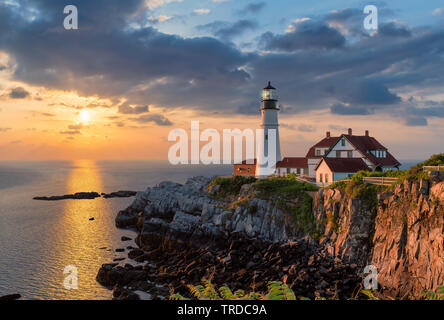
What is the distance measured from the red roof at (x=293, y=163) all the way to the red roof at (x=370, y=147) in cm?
1042

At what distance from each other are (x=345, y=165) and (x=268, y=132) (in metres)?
15.5

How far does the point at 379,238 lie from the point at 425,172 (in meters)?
5.77

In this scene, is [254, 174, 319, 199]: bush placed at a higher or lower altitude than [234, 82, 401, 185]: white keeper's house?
lower

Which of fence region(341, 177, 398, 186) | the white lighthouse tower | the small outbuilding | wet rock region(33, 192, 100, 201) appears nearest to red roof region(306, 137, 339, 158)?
the white lighthouse tower

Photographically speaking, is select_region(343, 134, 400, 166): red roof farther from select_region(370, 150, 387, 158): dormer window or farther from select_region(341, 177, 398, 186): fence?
select_region(341, 177, 398, 186): fence

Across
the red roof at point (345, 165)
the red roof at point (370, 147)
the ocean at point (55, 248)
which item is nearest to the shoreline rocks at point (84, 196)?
the ocean at point (55, 248)

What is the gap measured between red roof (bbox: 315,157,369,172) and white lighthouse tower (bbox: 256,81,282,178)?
1374 cm

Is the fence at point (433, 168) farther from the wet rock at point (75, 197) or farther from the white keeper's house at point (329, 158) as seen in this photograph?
the wet rock at point (75, 197)

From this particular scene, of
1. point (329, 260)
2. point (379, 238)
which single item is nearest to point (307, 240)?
point (329, 260)

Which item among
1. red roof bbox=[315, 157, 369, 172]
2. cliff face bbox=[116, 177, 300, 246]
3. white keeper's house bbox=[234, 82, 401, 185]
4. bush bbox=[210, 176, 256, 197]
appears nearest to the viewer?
cliff face bbox=[116, 177, 300, 246]

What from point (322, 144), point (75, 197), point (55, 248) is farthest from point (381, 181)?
point (75, 197)

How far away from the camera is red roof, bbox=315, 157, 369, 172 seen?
3631 cm

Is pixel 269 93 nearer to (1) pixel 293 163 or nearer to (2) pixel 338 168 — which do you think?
(1) pixel 293 163

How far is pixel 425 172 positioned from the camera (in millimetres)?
21953
